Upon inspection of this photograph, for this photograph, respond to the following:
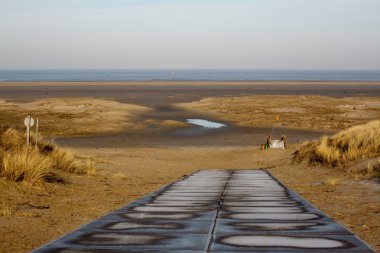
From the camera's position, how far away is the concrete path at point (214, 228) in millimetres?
7559

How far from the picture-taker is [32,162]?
1445cm

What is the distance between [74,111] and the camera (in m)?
51.4

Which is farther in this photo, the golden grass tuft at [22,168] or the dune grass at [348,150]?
the dune grass at [348,150]

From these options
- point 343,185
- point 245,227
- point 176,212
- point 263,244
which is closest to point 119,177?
point 343,185

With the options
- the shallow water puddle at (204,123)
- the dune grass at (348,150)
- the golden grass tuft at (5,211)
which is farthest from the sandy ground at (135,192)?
the shallow water puddle at (204,123)

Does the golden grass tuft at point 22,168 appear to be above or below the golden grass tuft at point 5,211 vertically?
above

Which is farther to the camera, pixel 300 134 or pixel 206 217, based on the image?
pixel 300 134

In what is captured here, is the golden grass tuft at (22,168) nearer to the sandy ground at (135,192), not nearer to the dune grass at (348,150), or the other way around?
the sandy ground at (135,192)

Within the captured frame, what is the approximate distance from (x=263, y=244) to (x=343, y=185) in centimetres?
895

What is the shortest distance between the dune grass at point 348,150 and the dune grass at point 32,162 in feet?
26.1

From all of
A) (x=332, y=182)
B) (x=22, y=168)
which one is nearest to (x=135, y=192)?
(x=22, y=168)

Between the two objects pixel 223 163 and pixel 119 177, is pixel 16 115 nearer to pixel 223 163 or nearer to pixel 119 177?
pixel 223 163

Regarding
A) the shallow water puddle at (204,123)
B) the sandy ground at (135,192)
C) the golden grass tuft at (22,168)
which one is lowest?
the shallow water puddle at (204,123)

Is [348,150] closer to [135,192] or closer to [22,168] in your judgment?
[135,192]
